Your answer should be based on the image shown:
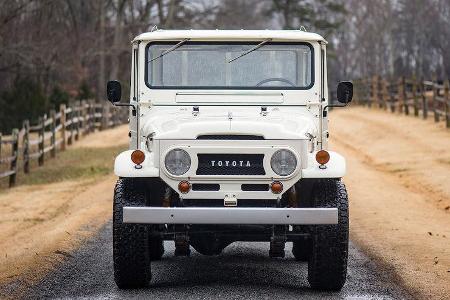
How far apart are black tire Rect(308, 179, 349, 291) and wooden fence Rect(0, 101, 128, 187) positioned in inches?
564

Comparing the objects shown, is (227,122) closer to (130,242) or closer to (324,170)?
(324,170)

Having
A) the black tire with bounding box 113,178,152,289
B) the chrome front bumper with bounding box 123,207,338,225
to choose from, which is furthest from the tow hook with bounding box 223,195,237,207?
the black tire with bounding box 113,178,152,289

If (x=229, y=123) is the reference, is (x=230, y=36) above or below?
above

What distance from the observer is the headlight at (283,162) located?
8914 mm

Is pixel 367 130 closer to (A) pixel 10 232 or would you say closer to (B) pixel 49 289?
(A) pixel 10 232

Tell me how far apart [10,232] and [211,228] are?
281 inches

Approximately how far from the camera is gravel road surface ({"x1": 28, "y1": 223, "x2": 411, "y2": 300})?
8.95m

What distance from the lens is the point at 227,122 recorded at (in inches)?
359

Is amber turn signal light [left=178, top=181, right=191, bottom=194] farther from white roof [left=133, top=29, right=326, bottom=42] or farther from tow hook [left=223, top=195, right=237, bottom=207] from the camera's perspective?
white roof [left=133, top=29, right=326, bottom=42]

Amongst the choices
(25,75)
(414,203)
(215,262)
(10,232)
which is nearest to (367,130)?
(25,75)

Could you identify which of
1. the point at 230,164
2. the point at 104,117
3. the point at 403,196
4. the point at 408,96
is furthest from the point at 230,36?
the point at 104,117

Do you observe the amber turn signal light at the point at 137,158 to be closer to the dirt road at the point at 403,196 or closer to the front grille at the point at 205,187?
the front grille at the point at 205,187

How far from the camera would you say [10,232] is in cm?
1566

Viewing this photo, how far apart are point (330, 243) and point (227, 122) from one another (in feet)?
4.12
